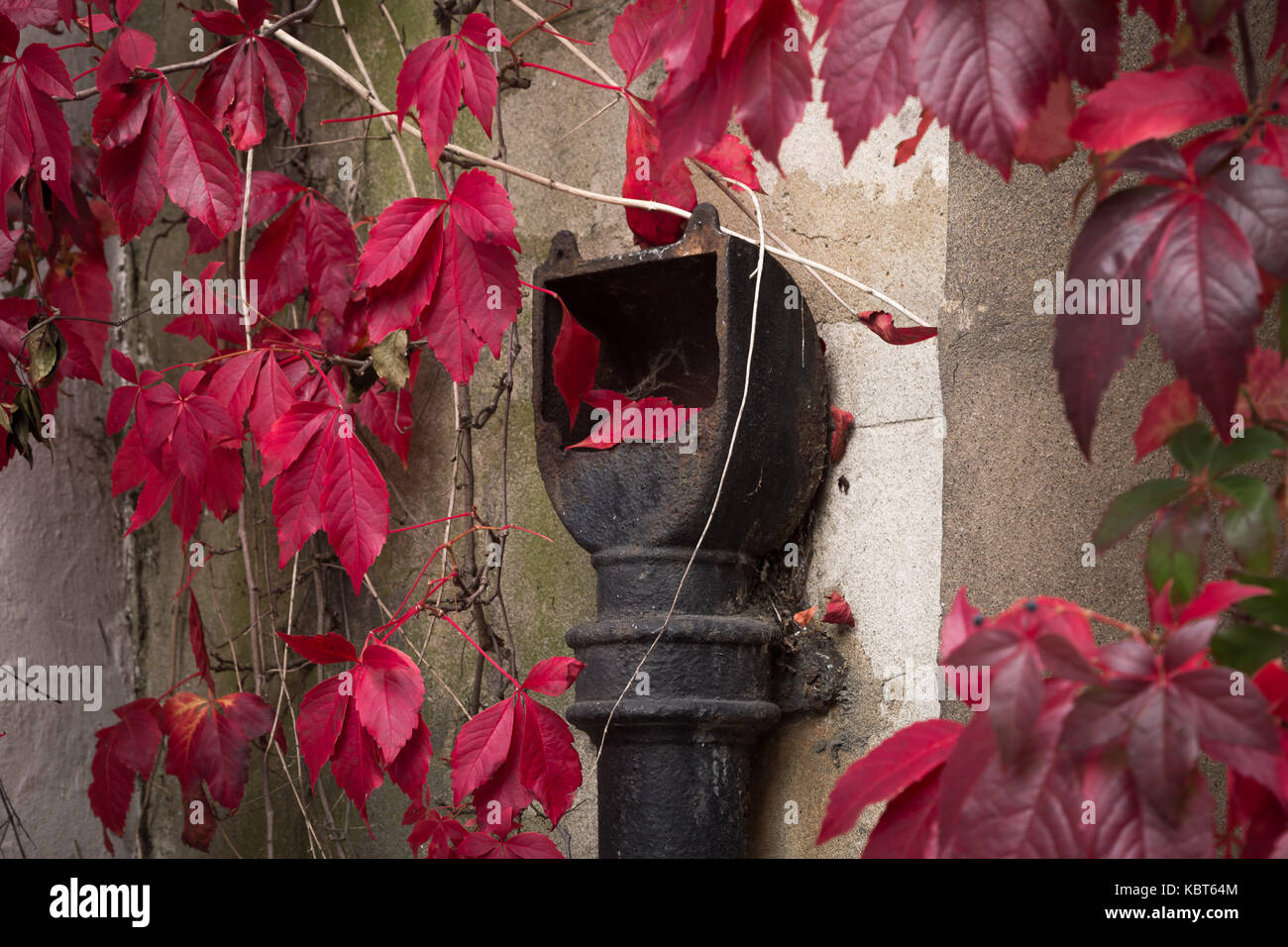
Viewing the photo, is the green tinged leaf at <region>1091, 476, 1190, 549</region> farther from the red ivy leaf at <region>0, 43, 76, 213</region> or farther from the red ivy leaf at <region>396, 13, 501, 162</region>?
the red ivy leaf at <region>0, 43, 76, 213</region>

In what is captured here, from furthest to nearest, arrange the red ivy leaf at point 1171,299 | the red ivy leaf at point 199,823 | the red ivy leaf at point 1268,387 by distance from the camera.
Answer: the red ivy leaf at point 199,823, the red ivy leaf at point 1268,387, the red ivy leaf at point 1171,299

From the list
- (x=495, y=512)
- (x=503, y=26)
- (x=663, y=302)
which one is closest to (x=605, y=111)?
(x=503, y=26)

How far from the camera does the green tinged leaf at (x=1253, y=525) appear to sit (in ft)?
2.51

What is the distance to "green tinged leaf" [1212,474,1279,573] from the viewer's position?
766 millimetres

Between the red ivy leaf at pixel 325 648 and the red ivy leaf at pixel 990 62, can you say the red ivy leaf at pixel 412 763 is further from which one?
the red ivy leaf at pixel 990 62

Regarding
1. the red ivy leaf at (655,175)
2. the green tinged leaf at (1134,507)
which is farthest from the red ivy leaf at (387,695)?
the green tinged leaf at (1134,507)

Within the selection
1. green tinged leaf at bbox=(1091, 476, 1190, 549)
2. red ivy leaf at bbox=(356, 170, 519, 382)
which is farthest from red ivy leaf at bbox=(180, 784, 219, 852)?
green tinged leaf at bbox=(1091, 476, 1190, 549)

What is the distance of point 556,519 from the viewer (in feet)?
5.62

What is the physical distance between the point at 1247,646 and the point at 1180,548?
0.08 m

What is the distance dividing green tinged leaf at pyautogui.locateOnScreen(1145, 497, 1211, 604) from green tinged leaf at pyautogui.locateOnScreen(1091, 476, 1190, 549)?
1cm

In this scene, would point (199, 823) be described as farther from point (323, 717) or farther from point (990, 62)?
point (990, 62)

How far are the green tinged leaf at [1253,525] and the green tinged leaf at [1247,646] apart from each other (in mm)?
46

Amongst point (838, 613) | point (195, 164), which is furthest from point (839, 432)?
point (195, 164)

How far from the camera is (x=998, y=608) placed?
131cm
